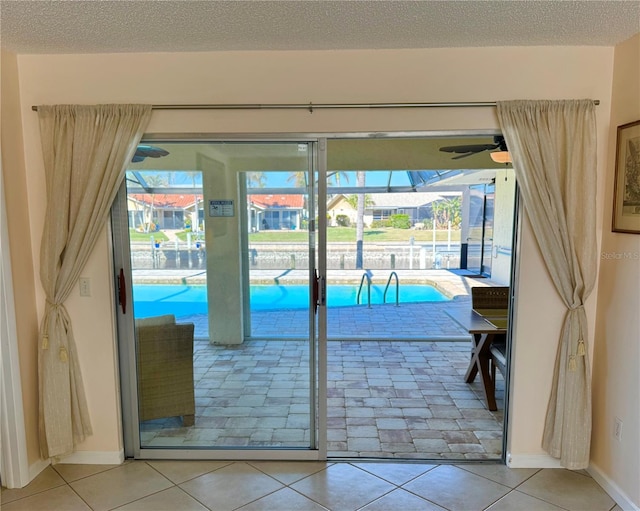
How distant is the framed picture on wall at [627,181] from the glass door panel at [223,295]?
5.73 feet

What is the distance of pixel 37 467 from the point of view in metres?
2.42

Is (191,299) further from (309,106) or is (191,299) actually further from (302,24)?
(302,24)

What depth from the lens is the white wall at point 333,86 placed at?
2.24 meters

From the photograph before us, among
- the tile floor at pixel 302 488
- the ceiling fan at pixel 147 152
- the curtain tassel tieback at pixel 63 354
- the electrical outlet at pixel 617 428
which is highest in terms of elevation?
the ceiling fan at pixel 147 152

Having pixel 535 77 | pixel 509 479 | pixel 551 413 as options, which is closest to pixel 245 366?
pixel 509 479

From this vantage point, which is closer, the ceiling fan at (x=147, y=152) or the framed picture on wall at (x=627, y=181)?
the framed picture on wall at (x=627, y=181)

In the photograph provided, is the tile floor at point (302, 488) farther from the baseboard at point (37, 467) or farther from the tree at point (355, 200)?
the tree at point (355, 200)

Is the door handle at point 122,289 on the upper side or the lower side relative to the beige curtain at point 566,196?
lower

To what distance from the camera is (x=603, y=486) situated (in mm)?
2264

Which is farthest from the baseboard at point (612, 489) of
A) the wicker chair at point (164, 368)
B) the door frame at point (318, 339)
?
the wicker chair at point (164, 368)

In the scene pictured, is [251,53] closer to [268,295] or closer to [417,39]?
[417,39]

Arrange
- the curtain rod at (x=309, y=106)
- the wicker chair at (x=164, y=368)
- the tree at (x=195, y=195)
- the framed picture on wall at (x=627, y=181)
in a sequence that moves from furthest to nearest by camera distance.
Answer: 1. the wicker chair at (x=164, y=368)
2. the tree at (x=195, y=195)
3. the curtain rod at (x=309, y=106)
4. the framed picture on wall at (x=627, y=181)

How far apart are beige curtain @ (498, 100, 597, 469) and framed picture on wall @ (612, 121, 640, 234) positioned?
12 centimetres

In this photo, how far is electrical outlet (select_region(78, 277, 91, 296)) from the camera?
2.44m
